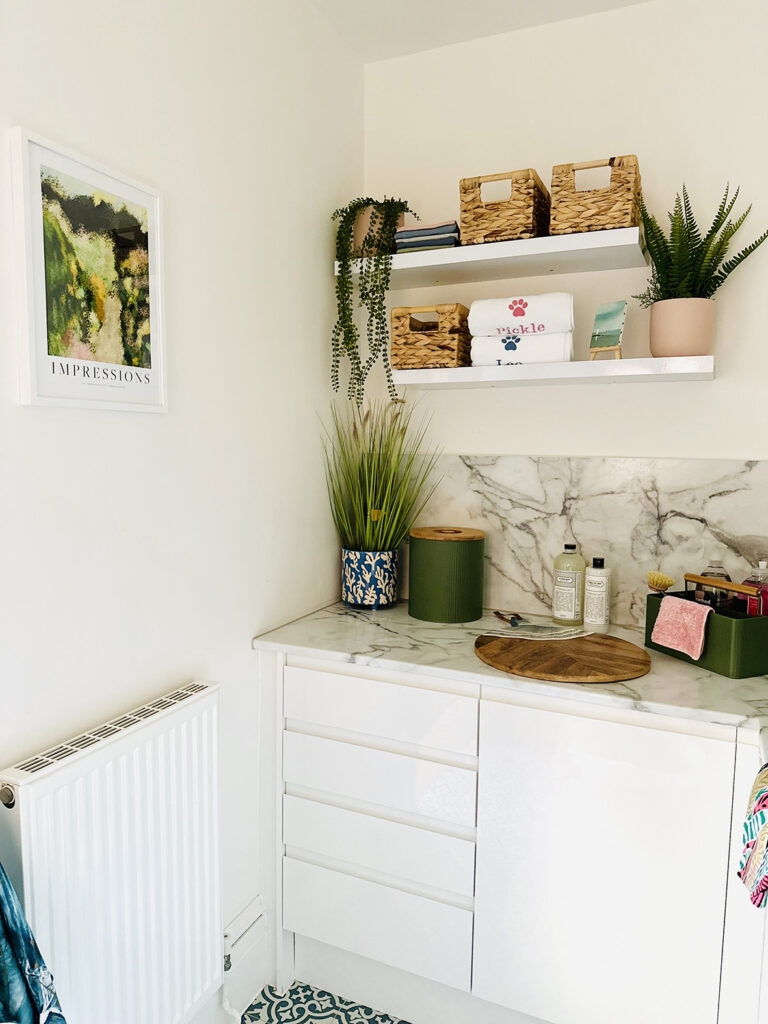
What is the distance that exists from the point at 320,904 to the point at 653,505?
1.37 metres

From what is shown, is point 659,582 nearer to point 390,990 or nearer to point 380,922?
point 380,922

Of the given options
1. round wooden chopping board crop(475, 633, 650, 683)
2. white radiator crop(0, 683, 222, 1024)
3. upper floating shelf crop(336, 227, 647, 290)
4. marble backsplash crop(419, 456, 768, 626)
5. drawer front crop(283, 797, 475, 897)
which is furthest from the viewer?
marble backsplash crop(419, 456, 768, 626)

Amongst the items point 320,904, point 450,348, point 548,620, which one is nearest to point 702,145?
point 450,348

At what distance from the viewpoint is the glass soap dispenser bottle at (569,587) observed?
1.96 meters

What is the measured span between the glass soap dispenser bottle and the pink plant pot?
58cm

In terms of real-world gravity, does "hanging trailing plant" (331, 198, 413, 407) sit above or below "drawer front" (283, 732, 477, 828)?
above

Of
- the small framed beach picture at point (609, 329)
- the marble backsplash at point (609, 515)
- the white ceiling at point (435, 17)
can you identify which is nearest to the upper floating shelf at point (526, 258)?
the small framed beach picture at point (609, 329)

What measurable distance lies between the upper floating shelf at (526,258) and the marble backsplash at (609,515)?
533 millimetres

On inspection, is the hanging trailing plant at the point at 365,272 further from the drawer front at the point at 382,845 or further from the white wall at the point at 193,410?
the drawer front at the point at 382,845

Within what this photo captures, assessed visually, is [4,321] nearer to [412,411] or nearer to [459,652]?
[459,652]

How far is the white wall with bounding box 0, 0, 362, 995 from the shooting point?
122 cm

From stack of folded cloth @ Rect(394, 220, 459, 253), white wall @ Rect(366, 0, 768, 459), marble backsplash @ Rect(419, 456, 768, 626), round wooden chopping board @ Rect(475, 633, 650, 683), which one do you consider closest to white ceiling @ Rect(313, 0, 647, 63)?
white wall @ Rect(366, 0, 768, 459)

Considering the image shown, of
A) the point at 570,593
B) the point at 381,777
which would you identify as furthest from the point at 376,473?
the point at 381,777

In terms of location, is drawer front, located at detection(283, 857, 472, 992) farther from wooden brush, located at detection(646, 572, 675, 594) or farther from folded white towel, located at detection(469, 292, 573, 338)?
folded white towel, located at detection(469, 292, 573, 338)
